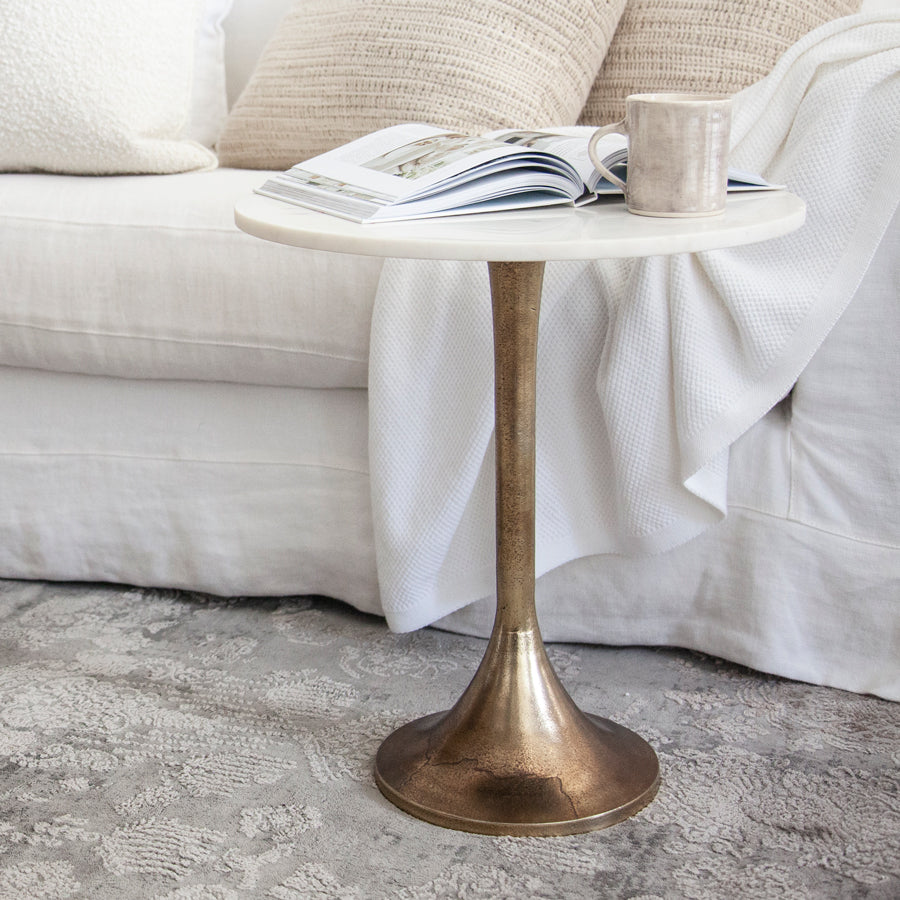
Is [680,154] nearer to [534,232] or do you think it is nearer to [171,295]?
[534,232]

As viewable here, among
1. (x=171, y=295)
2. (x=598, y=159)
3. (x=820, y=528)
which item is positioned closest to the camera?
(x=598, y=159)

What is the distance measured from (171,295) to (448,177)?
565 mm

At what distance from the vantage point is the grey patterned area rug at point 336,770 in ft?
3.10

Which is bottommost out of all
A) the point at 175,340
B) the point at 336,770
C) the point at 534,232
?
the point at 336,770

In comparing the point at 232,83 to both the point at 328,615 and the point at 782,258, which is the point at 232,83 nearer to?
the point at 328,615

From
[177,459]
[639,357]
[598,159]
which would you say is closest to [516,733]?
[639,357]

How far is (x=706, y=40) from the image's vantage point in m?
1.55

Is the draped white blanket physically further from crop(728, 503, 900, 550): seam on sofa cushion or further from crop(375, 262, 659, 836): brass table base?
crop(375, 262, 659, 836): brass table base

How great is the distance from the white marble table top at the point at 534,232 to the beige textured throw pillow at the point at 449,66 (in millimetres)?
654

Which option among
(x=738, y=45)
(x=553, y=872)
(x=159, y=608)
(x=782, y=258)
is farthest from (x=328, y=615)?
(x=738, y=45)

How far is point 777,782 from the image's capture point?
3.51 feet

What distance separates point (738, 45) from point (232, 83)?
0.90 meters

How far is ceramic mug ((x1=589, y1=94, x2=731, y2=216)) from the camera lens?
0.89 meters

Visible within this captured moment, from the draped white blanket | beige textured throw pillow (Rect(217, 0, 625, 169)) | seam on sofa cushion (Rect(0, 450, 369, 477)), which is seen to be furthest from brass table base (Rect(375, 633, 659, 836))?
beige textured throw pillow (Rect(217, 0, 625, 169))
